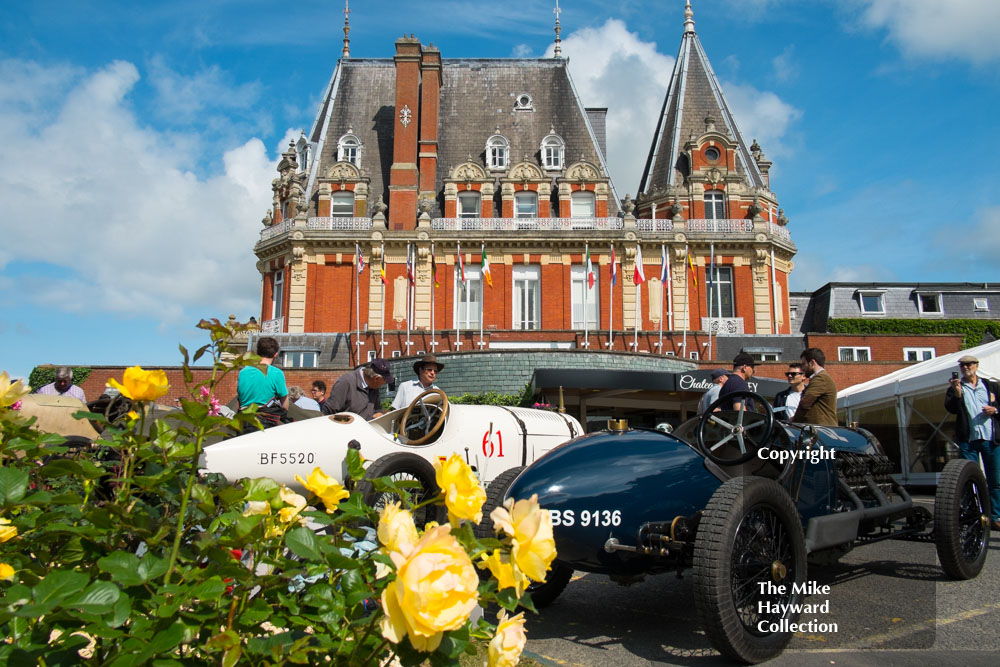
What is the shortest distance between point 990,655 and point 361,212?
34977 mm

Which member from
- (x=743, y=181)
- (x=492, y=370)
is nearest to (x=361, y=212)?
(x=492, y=370)

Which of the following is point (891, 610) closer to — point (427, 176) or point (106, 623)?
point (106, 623)

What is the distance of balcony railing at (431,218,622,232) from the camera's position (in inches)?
1393

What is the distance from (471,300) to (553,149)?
10.1m

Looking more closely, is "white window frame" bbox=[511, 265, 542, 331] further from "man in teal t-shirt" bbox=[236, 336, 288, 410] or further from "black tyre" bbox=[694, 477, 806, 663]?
"black tyre" bbox=[694, 477, 806, 663]

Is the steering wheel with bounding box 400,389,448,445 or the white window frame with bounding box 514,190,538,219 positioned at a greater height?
the white window frame with bounding box 514,190,538,219

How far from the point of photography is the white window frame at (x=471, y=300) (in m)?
34.7

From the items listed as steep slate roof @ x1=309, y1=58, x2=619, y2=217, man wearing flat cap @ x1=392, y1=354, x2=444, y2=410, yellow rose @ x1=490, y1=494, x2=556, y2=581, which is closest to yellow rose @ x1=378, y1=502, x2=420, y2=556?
yellow rose @ x1=490, y1=494, x2=556, y2=581

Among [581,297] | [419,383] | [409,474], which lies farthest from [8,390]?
[581,297]

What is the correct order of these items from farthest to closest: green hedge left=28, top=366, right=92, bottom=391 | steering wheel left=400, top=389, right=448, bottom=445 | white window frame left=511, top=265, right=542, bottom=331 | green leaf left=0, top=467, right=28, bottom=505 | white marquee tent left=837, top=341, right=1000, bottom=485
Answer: white window frame left=511, top=265, right=542, bottom=331, green hedge left=28, top=366, right=92, bottom=391, white marquee tent left=837, top=341, right=1000, bottom=485, steering wheel left=400, top=389, right=448, bottom=445, green leaf left=0, top=467, right=28, bottom=505

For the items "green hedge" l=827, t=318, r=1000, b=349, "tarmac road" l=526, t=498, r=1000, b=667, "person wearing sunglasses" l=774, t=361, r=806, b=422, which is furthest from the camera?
"green hedge" l=827, t=318, r=1000, b=349

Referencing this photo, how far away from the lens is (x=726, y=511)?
11.6 ft

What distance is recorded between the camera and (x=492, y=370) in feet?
79.5

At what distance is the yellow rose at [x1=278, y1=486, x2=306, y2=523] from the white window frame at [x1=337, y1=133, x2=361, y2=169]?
3818cm
